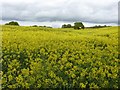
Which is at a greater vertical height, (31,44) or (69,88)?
(31,44)

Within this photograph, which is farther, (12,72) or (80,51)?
(80,51)

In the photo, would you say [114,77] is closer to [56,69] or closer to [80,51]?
[56,69]

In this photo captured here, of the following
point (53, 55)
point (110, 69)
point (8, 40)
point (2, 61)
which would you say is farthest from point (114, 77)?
point (8, 40)

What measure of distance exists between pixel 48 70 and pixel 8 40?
523 centimetres

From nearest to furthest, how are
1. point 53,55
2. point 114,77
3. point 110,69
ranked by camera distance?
point 114,77 → point 110,69 → point 53,55

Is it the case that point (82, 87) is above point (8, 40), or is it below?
below

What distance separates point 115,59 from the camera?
13.8 m

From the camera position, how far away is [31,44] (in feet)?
52.4

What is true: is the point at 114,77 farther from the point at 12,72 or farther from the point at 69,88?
the point at 12,72

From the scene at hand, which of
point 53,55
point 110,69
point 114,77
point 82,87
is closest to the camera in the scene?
point 82,87

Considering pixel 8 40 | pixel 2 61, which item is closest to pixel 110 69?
pixel 2 61

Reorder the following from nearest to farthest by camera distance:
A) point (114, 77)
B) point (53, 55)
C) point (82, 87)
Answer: point (82, 87)
point (114, 77)
point (53, 55)

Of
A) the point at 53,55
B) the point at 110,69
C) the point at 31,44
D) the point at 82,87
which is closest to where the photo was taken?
the point at 82,87

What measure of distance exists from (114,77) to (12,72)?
11.9 ft
